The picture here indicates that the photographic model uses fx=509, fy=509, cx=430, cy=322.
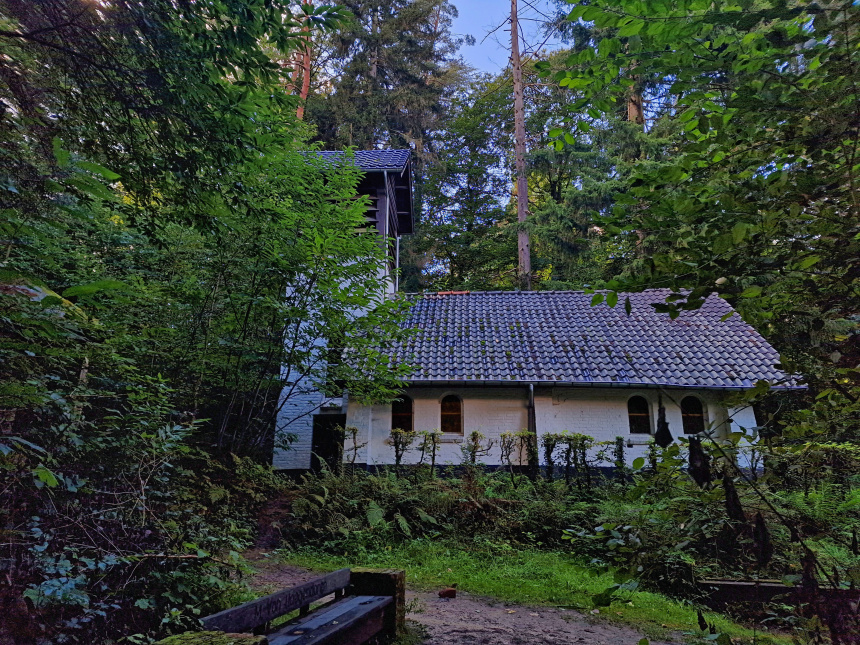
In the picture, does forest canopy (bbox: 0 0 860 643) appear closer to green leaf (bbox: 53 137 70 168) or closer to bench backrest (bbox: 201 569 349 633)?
green leaf (bbox: 53 137 70 168)

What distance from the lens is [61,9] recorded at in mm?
3203

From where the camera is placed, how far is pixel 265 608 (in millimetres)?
3008

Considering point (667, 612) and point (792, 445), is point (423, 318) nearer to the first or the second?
point (667, 612)

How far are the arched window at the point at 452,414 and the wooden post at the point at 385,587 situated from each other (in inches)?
382

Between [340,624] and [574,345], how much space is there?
12.8m

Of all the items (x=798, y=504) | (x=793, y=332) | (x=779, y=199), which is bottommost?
(x=798, y=504)

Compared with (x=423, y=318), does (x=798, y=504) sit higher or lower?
lower

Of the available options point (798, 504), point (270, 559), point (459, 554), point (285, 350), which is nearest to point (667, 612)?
point (798, 504)

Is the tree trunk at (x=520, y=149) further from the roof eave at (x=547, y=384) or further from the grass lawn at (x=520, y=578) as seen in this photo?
the grass lawn at (x=520, y=578)

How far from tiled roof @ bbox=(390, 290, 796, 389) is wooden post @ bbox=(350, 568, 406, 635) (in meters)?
8.41

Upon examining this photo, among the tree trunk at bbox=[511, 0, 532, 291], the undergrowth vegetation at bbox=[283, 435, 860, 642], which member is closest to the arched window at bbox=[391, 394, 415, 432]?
the undergrowth vegetation at bbox=[283, 435, 860, 642]

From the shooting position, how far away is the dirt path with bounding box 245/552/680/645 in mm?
4656

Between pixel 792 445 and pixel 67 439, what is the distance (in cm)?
446

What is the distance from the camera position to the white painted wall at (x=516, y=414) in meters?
13.7
